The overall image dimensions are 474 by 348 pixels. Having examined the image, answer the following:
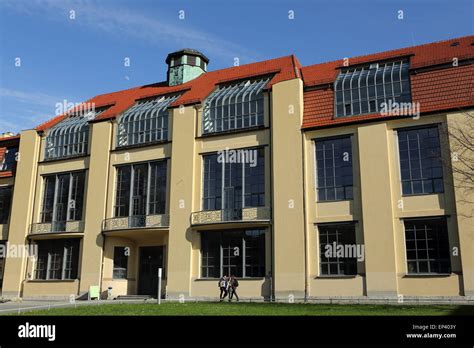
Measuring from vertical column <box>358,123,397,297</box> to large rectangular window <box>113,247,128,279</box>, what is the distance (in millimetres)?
14238

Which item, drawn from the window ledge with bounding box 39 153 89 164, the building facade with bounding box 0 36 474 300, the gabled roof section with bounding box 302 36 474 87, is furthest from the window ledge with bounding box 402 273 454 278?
the window ledge with bounding box 39 153 89 164

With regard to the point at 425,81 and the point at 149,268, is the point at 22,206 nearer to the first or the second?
the point at 149,268

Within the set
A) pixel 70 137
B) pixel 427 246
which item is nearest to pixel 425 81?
pixel 427 246

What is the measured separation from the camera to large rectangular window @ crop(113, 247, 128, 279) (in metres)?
28.1

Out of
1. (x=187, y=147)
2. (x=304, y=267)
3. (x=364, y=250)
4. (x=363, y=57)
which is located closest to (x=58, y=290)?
(x=187, y=147)

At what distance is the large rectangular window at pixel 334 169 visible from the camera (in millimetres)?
23422

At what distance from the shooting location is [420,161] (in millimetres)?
22297

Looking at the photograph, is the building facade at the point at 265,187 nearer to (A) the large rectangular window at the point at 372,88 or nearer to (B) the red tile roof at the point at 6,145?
(A) the large rectangular window at the point at 372,88

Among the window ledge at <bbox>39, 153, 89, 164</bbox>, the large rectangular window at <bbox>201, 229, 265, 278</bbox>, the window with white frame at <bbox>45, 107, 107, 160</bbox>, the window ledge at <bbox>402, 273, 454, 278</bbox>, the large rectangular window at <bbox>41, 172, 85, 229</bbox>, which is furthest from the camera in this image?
the window with white frame at <bbox>45, 107, 107, 160</bbox>

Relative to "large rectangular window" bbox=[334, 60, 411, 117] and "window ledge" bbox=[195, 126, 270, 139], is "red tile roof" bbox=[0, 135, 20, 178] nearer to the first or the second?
"window ledge" bbox=[195, 126, 270, 139]

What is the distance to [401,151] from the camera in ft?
74.8

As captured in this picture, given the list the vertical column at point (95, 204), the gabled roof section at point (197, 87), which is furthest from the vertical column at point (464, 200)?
the vertical column at point (95, 204)
